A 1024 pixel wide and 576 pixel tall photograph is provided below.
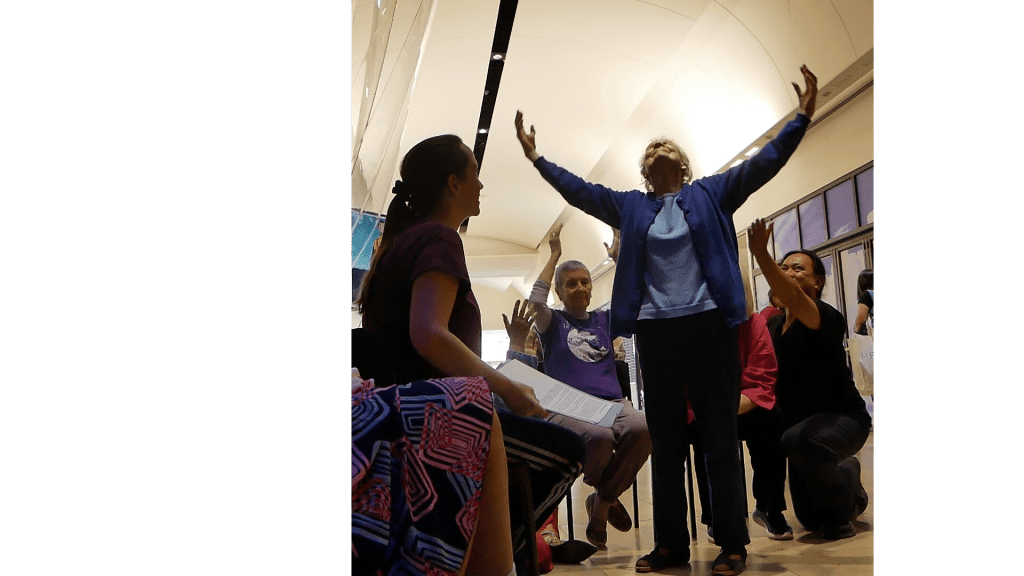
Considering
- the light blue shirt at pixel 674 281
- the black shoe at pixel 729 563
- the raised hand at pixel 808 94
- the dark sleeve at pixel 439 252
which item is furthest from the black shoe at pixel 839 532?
the dark sleeve at pixel 439 252

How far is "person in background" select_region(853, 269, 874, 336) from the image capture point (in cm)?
170

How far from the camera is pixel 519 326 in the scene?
4.79 ft

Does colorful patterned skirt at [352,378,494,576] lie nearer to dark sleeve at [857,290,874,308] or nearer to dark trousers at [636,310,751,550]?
dark trousers at [636,310,751,550]

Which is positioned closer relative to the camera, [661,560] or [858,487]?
[661,560]

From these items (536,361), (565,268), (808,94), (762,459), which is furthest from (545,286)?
(808,94)

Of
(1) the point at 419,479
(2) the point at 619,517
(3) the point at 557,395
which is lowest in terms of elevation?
(2) the point at 619,517

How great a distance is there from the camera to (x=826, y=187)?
170 cm

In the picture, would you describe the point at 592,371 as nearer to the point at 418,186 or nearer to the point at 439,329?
the point at 439,329

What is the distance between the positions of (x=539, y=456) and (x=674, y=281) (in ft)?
1.63

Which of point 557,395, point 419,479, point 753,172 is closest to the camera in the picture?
point 419,479

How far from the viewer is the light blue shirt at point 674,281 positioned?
1.58 meters

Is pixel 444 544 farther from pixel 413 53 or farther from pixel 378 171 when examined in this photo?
pixel 413 53

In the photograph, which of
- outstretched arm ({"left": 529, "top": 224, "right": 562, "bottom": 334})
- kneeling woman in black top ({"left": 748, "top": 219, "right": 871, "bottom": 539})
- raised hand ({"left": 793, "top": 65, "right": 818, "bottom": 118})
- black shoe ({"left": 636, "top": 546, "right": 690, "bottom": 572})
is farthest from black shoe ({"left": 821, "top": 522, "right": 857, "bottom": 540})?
raised hand ({"left": 793, "top": 65, "right": 818, "bottom": 118})

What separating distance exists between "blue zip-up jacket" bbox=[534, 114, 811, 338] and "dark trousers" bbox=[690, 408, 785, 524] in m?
0.23
